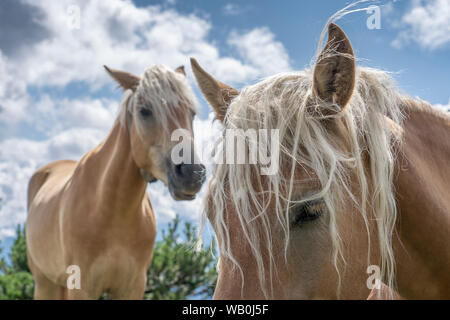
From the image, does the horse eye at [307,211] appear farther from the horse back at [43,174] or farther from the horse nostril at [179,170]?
the horse back at [43,174]

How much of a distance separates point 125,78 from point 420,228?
315 centimetres

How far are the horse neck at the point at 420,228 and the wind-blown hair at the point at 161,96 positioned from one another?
2264mm

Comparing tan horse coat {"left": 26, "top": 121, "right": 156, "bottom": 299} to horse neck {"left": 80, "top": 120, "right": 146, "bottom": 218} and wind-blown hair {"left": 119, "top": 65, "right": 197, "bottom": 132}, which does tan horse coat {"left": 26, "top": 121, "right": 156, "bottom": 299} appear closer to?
horse neck {"left": 80, "top": 120, "right": 146, "bottom": 218}

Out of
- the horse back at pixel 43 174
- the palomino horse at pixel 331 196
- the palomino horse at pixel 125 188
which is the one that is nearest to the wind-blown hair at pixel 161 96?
the palomino horse at pixel 125 188

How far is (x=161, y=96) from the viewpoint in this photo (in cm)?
353

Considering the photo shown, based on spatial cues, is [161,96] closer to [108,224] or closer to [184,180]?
[184,180]

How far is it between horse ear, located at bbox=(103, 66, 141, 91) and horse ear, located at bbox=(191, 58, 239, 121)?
7.62 ft

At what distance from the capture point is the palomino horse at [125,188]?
11.3ft

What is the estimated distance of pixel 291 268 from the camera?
1224mm

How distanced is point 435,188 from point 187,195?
6.42ft

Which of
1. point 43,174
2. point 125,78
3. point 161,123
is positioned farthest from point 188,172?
point 43,174

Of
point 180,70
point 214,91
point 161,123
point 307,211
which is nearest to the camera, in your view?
point 307,211

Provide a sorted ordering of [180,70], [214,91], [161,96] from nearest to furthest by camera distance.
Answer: [214,91]
[161,96]
[180,70]

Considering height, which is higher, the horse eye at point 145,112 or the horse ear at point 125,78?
the horse ear at point 125,78
